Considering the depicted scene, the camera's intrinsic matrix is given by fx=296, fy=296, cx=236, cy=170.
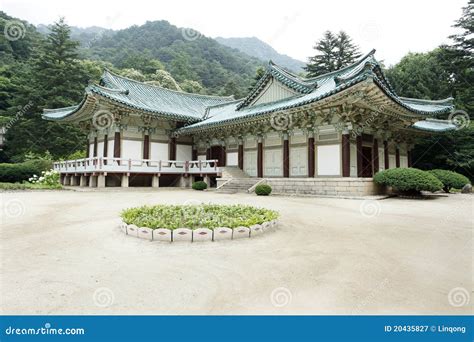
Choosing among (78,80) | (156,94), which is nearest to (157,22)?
(78,80)

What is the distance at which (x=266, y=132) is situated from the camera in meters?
20.1

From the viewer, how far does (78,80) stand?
37125 mm

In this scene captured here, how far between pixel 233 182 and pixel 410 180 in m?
9.79

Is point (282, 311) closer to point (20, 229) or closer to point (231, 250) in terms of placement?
point (231, 250)

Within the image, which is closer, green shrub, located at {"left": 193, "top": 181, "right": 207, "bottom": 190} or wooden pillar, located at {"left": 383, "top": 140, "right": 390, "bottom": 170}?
wooden pillar, located at {"left": 383, "top": 140, "right": 390, "bottom": 170}

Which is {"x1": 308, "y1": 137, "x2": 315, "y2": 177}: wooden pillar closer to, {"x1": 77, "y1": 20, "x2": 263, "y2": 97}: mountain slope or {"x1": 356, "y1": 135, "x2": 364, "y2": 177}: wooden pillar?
{"x1": 356, "y1": 135, "x2": 364, "y2": 177}: wooden pillar

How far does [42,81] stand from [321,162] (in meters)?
34.3

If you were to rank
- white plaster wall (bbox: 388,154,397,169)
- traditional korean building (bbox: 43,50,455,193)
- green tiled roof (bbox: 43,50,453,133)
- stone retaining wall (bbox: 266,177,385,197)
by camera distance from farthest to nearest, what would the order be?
white plaster wall (bbox: 388,154,397,169) < traditional korean building (bbox: 43,50,455,193) < green tiled roof (bbox: 43,50,453,133) < stone retaining wall (bbox: 266,177,385,197)

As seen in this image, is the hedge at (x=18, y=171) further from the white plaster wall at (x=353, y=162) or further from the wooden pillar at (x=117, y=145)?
the white plaster wall at (x=353, y=162)

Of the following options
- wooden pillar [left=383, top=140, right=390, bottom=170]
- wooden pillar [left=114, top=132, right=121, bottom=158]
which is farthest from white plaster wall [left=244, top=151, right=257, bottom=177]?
wooden pillar [left=114, top=132, right=121, bottom=158]

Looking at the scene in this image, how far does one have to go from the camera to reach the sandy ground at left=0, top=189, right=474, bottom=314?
9.91 feet

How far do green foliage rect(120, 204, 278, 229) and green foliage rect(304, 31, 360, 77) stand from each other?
137 feet

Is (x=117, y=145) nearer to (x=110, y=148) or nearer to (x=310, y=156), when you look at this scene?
(x=110, y=148)

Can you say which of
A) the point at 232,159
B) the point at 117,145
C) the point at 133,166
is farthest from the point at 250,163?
the point at 117,145
